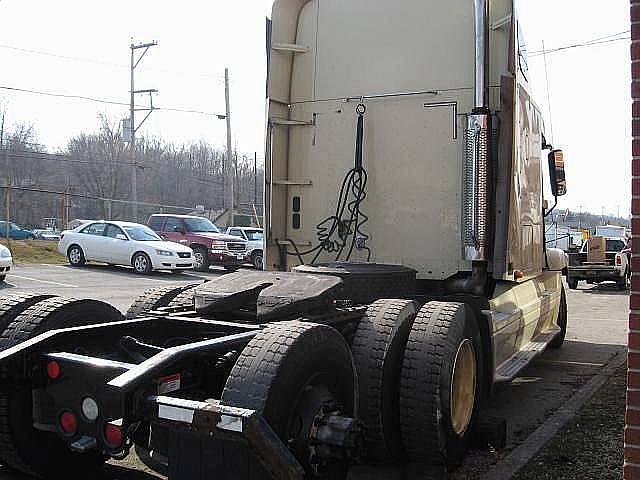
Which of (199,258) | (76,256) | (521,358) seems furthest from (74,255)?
(521,358)

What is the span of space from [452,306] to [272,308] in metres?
1.30

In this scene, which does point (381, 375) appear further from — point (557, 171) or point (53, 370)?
point (557, 171)

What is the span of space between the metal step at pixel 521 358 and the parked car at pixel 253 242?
589 inches

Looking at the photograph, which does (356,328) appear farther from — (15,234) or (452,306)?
(15,234)

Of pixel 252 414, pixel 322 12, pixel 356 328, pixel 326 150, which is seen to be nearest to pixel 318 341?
pixel 252 414

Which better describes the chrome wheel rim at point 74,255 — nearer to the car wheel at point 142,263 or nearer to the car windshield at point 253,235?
the car wheel at point 142,263

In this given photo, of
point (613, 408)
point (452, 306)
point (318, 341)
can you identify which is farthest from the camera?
point (613, 408)

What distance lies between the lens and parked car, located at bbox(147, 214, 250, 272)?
80.7 ft

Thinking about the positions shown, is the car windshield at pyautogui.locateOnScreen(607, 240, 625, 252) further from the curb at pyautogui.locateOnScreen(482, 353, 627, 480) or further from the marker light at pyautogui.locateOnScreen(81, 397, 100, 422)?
the marker light at pyautogui.locateOnScreen(81, 397, 100, 422)

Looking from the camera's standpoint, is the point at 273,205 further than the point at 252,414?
Yes

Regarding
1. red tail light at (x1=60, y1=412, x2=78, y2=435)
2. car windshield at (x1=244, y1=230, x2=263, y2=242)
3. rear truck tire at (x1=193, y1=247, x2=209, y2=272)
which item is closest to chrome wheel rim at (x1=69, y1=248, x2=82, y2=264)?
rear truck tire at (x1=193, y1=247, x2=209, y2=272)

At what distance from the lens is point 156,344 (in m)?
4.75

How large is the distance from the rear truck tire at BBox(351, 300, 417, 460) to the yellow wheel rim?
1.43 feet

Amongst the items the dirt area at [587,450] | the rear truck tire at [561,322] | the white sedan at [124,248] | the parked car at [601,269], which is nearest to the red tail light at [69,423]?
the dirt area at [587,450]
